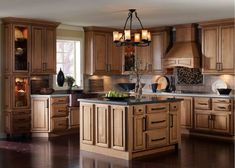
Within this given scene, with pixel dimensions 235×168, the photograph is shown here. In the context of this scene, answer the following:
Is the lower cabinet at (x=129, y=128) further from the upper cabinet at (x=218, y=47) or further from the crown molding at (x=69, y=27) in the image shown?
the crown molding at (x=69, y=27)

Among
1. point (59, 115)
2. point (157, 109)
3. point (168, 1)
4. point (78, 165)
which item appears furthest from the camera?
point (59, 115)

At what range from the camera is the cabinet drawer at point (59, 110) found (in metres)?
8.64

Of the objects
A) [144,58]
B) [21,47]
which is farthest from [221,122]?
[21,47]

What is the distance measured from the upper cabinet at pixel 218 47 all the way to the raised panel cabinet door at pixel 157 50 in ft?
4.00

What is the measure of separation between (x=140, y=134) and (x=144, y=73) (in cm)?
393

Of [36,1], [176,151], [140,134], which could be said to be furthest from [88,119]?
[36,1]

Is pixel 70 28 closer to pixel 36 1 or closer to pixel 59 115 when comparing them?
pixel 59 115

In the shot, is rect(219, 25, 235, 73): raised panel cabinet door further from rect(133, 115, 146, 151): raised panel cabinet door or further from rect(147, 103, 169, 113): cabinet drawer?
rect(133, 115, 146, 151): raised panel cabinet door

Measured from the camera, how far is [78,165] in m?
5.90

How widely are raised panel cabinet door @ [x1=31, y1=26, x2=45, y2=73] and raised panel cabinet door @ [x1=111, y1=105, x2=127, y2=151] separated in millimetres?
2854

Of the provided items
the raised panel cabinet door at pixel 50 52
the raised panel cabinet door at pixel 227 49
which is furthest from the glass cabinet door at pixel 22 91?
the raised panel cabinet door at pixel 227 49

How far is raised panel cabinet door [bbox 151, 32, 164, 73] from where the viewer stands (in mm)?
9859

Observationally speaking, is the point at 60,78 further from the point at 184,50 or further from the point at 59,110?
the point at 184,50

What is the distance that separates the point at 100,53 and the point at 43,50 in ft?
5.45
